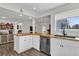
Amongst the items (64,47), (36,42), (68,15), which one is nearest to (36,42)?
(36,42)

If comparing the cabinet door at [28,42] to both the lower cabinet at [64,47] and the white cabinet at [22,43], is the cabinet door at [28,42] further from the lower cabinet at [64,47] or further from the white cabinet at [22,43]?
the lower cabinet at [64,47]

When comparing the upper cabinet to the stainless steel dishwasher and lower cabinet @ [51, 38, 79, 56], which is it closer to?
the stainless steel dishwasher

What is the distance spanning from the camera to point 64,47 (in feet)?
7.79

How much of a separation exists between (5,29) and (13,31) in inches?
26.5

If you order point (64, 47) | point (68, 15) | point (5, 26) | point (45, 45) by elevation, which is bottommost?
point (45, 45)

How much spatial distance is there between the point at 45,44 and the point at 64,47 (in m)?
1.15

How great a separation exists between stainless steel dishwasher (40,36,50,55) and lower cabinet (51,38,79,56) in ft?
1.02

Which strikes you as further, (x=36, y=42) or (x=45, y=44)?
(x=36, y=42)

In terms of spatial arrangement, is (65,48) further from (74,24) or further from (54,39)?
(74,24)

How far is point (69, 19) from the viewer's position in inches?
122

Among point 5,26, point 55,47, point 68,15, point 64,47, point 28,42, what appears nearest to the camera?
point 64,47

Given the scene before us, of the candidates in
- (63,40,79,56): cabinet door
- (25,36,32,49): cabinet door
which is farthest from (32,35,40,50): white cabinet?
(63,40,79,56): cabinet door

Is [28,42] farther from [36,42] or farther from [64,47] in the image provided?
[64,47]

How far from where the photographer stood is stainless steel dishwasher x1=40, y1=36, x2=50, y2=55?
3191 millimetres
